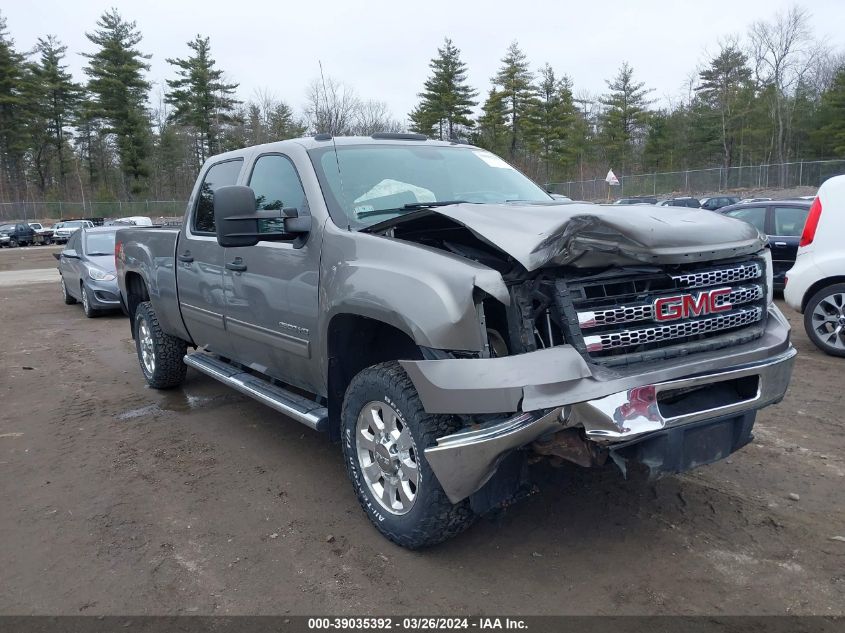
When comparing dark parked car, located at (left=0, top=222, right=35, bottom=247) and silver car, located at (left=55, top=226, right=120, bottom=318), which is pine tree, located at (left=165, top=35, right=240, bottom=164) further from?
silver car, located at (left=55, top=226, right=120, bottom=318)

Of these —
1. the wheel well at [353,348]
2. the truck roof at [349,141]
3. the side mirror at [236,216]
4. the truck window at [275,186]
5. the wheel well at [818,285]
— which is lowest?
the wheel well at [818,285]

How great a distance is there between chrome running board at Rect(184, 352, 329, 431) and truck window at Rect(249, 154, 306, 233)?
1.06 metres

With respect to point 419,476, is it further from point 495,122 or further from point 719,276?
point 495,122

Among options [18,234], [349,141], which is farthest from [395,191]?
[18,234]

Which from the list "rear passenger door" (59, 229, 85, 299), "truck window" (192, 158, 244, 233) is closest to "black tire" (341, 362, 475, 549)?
"truck window" (192, 158, 244, 233)

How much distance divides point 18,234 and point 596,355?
45874mm

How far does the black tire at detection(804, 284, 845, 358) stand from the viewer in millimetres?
6973

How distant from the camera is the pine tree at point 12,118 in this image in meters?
51.1

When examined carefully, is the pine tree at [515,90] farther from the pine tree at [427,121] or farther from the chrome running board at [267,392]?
the chrome running board at [267,392]

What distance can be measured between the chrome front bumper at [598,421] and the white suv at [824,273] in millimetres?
4666

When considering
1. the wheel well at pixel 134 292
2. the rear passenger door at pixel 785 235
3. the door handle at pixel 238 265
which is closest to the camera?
the door handle at pixel 238 265

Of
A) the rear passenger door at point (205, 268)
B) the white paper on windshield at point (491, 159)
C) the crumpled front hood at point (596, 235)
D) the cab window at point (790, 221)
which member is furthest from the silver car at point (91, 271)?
the cab window at point (790, 221)

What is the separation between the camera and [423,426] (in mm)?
3021

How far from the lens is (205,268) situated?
5.17 metres
